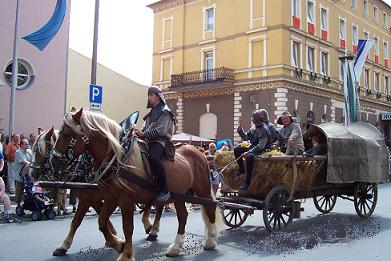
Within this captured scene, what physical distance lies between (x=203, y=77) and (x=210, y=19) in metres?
4.74

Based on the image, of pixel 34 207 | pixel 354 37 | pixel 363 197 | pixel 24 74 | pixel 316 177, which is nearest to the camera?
pixel 316 177

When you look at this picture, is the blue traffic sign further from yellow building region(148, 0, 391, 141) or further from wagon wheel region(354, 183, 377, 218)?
yellow building region(148, 0, 391, 141)

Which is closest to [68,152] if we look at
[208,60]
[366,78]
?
[208,60]

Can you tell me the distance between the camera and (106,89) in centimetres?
3416

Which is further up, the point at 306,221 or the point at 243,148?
the point at 243,148

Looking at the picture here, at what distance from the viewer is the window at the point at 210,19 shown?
105 feet

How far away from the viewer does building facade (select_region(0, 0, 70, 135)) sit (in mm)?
17250

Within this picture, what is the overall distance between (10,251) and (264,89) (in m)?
22.7

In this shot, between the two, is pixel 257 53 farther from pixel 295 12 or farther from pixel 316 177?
pixel 316 177

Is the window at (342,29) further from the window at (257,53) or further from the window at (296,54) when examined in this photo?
the window at (257,53)

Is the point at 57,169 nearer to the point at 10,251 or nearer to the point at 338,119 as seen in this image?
the point at 10,251

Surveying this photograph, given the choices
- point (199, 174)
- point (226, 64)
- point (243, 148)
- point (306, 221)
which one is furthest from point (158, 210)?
point (226, 64)

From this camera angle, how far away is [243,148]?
351 inches

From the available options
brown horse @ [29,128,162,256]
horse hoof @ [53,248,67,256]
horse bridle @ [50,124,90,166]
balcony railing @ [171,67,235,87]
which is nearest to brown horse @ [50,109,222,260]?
horse bridle @ [50,124,90,166]
